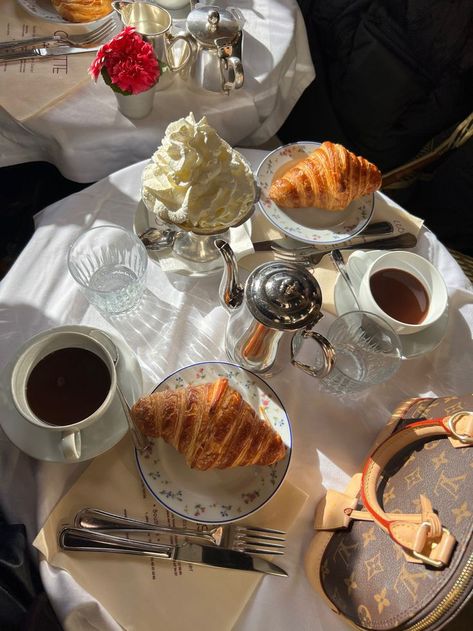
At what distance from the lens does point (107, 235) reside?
0.77 meters

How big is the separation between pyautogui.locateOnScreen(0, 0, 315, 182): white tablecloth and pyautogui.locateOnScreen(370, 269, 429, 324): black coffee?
441mm

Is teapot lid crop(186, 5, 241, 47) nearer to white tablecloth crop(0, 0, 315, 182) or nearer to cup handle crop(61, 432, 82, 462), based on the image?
white tablecloth crop(0, 0, 315, 182)

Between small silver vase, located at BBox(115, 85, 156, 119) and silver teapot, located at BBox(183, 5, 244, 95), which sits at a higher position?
silver teapot, located at BBox(183, 5, 244, 95)

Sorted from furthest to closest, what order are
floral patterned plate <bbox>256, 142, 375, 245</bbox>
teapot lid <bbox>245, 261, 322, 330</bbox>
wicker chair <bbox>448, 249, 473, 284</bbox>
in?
wicker chair <bbox>448, 249, 473, 284</bbox> → floral patterned plate <bbox>256, 142, 375, 245</bbox> → teapot lid <bbox>245, 261, 322, 330</bbox>

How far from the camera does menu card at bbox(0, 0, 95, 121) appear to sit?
2.80 feet

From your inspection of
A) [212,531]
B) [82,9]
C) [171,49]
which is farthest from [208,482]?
[82,9]

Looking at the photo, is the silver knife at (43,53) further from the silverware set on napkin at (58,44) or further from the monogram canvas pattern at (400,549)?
the monogram canvas pattern at (400,549)

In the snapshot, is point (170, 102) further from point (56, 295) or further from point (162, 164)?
point (56, 295)

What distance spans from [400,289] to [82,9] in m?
0.80

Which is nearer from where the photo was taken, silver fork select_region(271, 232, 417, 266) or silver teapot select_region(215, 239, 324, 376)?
silver teapot select_region(215, 239, 324, 376)

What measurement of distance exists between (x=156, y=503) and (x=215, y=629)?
164mm

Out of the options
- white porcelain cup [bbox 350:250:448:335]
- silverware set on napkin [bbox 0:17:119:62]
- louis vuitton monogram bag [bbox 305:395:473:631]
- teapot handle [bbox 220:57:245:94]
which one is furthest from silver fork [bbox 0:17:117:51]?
louis vuitton monogram bag [bbox 305:395:473:631]

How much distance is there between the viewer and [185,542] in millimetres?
626

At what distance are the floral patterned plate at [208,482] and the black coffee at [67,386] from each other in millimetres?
88
